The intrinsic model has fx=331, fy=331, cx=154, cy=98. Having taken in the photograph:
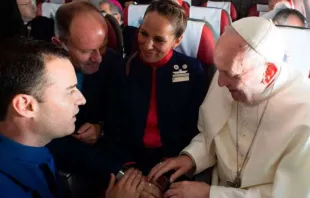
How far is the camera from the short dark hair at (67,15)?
1.63 meters

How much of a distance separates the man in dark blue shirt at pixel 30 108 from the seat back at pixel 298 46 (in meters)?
1.23

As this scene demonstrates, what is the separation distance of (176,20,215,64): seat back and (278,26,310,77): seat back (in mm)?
391

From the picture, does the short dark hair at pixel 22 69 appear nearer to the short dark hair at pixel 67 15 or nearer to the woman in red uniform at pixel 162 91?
the short dark hair at pixel 67 15

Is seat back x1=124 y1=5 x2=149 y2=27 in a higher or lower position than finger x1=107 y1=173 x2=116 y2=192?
higher

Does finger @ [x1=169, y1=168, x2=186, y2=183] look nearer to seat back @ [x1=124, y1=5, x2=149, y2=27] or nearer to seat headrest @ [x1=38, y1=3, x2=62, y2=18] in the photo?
seat back @ [x1=124, y1=5, x2=149, y2=27]

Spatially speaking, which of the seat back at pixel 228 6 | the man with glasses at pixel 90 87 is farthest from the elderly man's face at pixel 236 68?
the seat back at pixel 228 6

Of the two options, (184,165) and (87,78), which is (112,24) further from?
(184,165)

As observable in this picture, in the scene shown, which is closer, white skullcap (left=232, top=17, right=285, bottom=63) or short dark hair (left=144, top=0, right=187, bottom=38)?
white skullcap (left=232, top=17, right=285, bottom=63)

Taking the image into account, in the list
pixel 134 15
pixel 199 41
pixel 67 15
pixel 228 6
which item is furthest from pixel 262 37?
pixel 228 6

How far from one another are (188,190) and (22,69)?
2.67 feet

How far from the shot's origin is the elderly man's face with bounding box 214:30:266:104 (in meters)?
1.23

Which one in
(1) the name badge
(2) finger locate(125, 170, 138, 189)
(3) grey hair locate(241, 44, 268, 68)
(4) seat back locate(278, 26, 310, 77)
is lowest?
(2) finger locate(125, 170, 138, 189)

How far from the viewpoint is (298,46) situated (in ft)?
5.94

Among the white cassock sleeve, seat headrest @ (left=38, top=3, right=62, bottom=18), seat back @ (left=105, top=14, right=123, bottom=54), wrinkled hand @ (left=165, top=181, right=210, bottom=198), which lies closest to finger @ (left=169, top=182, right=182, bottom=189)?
wrinkled hand @ (left=165, top=181, right=210, bottom=198)
